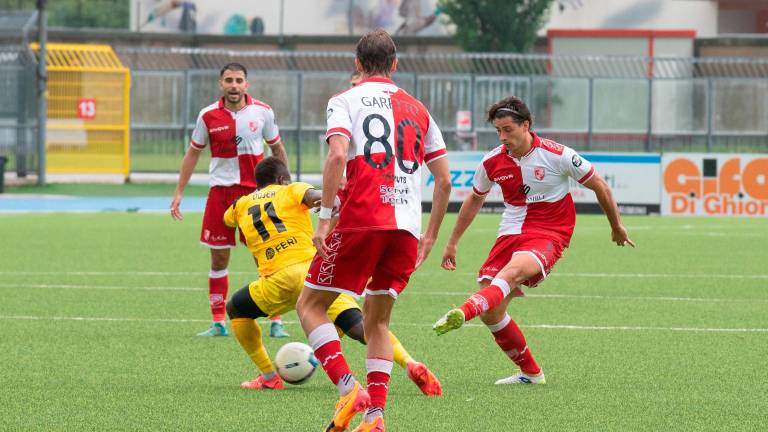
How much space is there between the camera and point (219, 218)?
38.5ft

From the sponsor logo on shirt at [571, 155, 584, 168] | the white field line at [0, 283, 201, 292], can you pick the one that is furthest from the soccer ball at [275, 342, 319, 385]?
the white field line at [0, 283, 201, 292]

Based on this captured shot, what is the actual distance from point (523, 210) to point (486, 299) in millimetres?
1172

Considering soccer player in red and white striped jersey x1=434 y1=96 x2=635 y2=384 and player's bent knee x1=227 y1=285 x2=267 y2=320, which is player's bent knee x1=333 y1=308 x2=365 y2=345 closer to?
player's bent knee x1=227 y1=285 x2=267 y2=320

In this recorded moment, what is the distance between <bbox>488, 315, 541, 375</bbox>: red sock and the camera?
895 cm

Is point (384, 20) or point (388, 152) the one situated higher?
point (384, 20)

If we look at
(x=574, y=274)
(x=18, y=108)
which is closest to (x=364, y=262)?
(x=574, y=274)

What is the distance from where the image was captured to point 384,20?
217 ft

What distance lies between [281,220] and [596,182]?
200 cm

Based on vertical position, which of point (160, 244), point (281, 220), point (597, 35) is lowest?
point (160, 244)

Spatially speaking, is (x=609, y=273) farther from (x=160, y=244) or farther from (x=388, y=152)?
(x=388, y=152)

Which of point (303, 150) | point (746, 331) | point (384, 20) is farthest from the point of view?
point (384, 20)

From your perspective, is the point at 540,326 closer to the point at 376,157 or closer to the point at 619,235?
the point at 619,235

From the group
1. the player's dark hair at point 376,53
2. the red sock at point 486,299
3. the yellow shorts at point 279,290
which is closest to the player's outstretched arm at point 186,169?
the yellow shorts at point 279,290

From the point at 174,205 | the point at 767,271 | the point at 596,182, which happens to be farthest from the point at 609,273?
the point at 596,182
